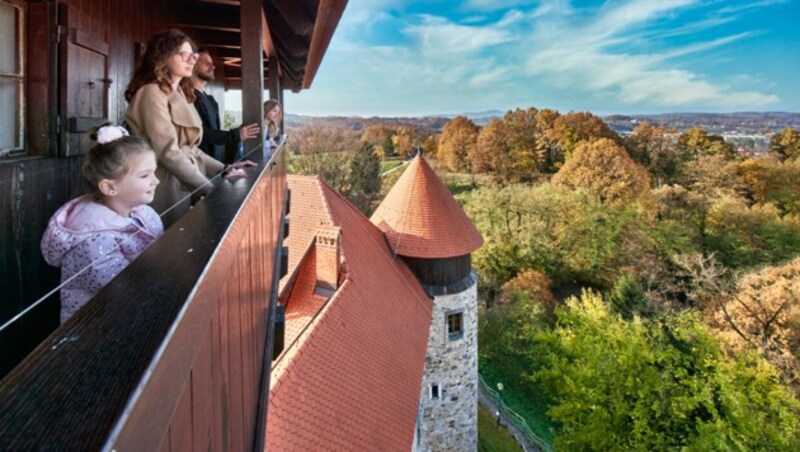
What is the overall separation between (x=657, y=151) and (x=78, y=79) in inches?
1478

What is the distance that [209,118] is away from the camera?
11.9 feet

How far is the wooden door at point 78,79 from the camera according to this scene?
7.75 ft

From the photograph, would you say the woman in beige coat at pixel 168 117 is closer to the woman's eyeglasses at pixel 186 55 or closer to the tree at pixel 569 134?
the woman's eyeglasses at pixel 186 55

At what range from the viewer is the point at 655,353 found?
13328mm

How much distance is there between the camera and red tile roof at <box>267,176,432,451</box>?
5.04 meters

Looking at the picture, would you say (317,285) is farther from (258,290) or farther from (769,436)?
(769,436)

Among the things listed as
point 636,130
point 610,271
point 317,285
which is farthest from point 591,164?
point 317,285

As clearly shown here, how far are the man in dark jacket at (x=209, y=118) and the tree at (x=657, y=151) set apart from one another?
34568mm

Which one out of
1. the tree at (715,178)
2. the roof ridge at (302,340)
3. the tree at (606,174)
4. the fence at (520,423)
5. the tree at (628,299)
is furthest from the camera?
the tree at (715,178)

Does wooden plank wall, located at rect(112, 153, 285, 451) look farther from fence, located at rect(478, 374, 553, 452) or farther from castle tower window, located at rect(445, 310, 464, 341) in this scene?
fence, located at rect(478, 374, 553, 452)

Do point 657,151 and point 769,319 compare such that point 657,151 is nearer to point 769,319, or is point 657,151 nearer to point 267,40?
point 769,319

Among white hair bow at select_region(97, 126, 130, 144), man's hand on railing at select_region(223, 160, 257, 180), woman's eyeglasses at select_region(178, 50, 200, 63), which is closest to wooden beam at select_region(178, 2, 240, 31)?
woman's eyeglasses at select_region(178, 50, 200, 63)

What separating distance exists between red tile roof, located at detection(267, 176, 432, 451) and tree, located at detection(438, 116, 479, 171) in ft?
93.3

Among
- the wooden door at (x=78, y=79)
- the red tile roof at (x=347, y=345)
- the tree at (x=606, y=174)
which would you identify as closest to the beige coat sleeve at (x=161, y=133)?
the wooden door at (x=78, y=79)
